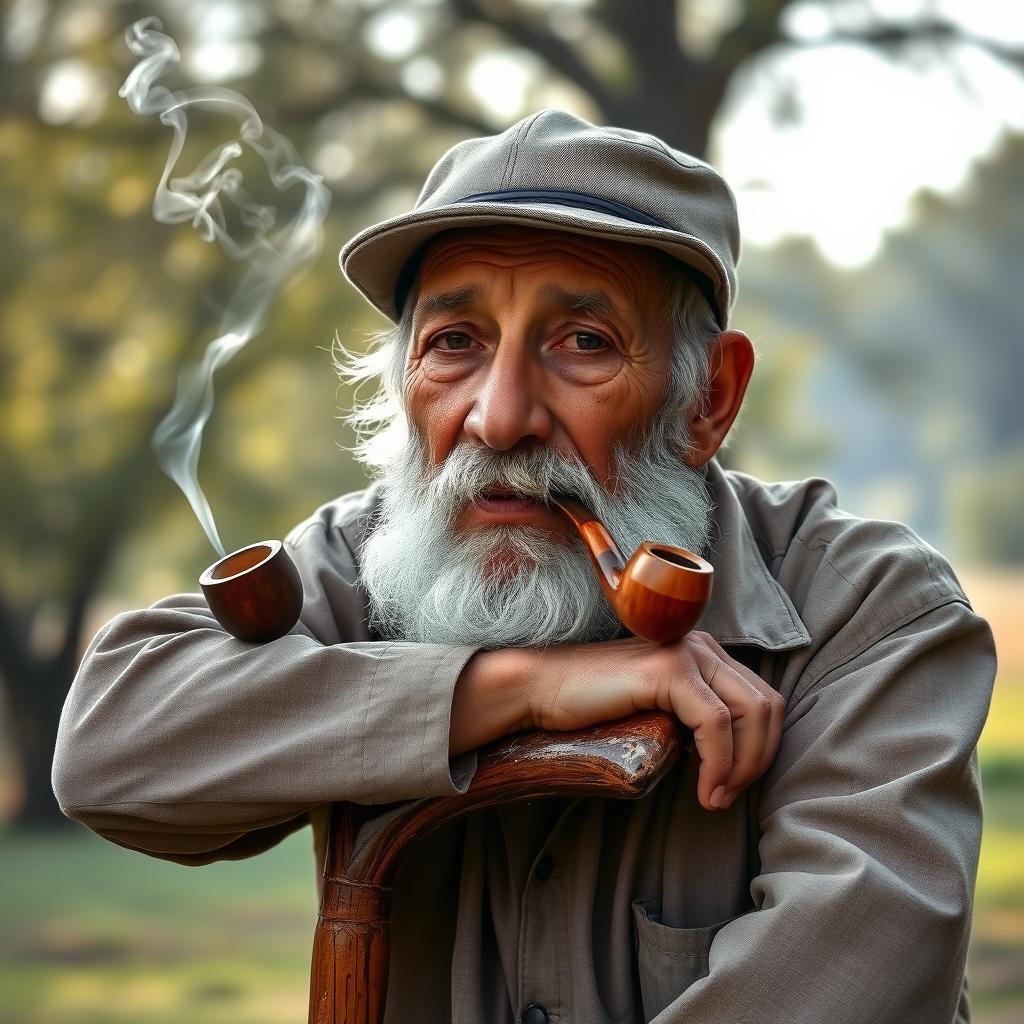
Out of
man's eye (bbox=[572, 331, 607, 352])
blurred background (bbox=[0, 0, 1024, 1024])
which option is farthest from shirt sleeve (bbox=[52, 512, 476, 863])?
blurred background (bbox=[0, 0, 1024, 1024])

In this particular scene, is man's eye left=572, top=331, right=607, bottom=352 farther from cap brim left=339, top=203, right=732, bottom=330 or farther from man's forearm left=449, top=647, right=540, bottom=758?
man's forearm left=449, top=647, right=540, bottom=758

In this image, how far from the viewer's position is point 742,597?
221 cm

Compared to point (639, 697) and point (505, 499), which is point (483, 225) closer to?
point (505, 499)

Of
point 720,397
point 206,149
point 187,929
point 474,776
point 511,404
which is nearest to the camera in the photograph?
point 474,776

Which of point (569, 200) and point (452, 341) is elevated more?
point (569, 200)

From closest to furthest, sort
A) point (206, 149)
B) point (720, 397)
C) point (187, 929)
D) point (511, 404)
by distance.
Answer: point (511, 404) → point (720, 397) → point (206, 149) → point (187, 929)

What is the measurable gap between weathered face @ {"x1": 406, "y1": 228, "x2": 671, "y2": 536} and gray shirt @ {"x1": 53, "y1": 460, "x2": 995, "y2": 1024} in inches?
13.8

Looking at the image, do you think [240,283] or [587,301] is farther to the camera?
[240,283]

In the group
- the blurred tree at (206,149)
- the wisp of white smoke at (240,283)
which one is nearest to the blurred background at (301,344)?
the blurred tree at (206,149)

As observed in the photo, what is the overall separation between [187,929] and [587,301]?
610 cm

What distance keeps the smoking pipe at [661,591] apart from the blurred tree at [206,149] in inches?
141

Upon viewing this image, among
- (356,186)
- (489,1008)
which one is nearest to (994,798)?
(356,186)

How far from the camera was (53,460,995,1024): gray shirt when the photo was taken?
1.78m

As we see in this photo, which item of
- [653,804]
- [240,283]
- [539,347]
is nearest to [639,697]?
[653,804]
